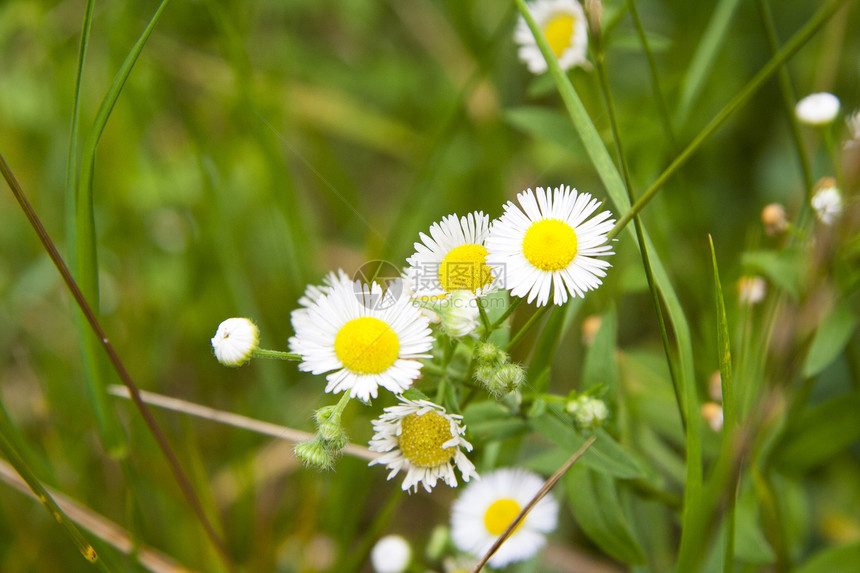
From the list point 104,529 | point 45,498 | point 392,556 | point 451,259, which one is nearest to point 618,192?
point 451,259

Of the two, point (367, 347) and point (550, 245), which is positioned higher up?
point (550, 245)

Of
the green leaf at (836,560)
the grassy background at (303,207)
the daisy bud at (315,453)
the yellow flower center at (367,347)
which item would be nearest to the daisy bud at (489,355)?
the yellow flower center at (367,347)

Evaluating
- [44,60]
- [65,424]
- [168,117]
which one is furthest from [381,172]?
[65,424]

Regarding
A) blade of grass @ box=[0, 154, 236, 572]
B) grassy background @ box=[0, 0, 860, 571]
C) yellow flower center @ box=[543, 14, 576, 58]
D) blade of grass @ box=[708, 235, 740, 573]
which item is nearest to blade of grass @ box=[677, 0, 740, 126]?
grassy background @ box=[0, 0, 860, 571]

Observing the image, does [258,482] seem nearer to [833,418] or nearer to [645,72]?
[833,418]

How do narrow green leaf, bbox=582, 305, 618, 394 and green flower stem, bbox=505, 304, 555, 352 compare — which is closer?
green flower stem, bbox=505, 304, 555, 352

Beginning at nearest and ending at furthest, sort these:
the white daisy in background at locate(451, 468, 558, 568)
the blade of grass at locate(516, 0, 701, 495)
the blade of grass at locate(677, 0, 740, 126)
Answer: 1. the blade of grass at locate(516, 0, 701, 495)
2. the white daisy in background at locate(451, 468, 558, 568)
3. the blade of grass at locate(677, 0, 740, 126)

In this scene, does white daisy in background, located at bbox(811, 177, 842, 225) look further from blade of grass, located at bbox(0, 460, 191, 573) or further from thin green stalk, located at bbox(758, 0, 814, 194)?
blade of grass, located at bbox(0, 460, 191, 573)

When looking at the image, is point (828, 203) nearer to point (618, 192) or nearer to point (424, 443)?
point (618, 192)
